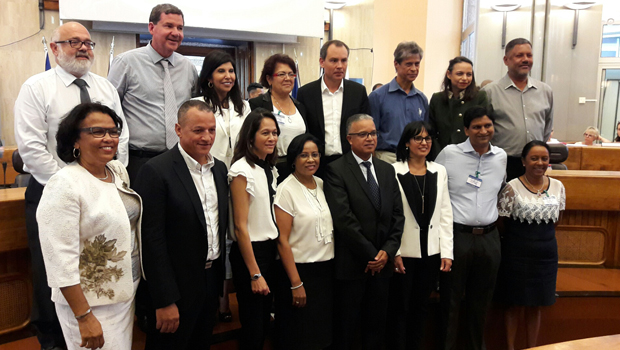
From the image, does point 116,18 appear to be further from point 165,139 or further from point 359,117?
point 359,117

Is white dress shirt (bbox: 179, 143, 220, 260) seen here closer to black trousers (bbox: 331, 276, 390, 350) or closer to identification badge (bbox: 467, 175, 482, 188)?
black trousers (bbox: 331, 276, 390, 350)

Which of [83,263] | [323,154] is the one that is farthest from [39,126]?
[323,154]

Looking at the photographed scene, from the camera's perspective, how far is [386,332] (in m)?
2.83

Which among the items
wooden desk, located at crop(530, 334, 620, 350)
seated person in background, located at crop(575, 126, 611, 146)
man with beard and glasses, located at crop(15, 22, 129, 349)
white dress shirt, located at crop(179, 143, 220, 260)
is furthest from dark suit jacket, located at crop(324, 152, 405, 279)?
seated person in background, located at crop(575, 126, 611, 146)

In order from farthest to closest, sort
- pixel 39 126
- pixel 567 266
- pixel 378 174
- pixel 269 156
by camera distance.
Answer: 1. pixel 567 266
2. pixel 378 174
3. pixel 269 156
4. pixel 39 126

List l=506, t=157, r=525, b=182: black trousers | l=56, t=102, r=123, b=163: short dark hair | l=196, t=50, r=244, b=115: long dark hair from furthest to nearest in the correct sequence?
l=506, t=157, r=525, b=182: black trousers → l=196, t=50, r=244, b=115: long dark hair → l=56, t=102, r=123, b=163: short dark hair

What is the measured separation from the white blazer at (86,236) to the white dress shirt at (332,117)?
57.2 inches

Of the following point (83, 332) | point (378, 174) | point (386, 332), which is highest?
point (378, 174)

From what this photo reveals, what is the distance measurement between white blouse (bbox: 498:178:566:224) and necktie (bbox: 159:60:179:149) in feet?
7.22

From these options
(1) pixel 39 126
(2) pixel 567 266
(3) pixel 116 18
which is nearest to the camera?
(1) pixel 39 126

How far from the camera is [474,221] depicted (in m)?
2.87

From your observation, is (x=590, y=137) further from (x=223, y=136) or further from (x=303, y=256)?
(x=223, y=136)

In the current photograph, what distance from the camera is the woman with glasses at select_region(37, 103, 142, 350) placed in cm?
160

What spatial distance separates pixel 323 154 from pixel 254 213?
800 millimetres
